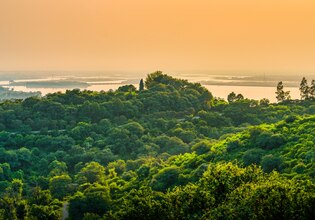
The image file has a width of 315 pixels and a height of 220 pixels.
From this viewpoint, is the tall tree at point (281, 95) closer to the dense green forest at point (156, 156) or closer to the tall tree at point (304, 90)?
the dense green forest at point (156, 156)

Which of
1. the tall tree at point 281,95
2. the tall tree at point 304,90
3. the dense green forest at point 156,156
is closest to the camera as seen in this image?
the dense green forest at point 156,156

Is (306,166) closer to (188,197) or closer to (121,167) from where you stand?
(188,197)

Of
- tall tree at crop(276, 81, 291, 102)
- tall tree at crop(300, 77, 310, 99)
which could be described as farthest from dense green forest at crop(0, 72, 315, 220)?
tall tree at crop(300, 77, 310, 99)

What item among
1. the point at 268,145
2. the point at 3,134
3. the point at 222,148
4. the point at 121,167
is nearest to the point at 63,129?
the point at 3,134

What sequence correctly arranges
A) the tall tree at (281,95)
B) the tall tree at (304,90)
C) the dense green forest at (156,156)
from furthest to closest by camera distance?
1. the tall tree at (281,95)
2. the tall tree at (304,90)
3. the dense green forest at (156,156)

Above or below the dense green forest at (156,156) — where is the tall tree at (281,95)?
above

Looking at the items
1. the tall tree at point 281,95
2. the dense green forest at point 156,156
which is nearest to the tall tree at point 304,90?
the dense green forest at point 156,156

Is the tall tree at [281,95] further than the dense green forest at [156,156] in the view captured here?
Yes

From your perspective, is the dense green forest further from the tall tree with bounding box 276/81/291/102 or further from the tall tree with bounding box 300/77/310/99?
the tall tree with bounding box 300/77/310/99
